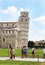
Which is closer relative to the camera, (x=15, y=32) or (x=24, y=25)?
(x=15, y=32)

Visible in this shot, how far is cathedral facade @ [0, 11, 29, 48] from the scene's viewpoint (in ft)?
418

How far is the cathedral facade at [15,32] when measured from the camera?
12731 centimetres

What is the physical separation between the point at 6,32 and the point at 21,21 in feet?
41.5

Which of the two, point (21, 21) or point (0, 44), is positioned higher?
point (21, 21)

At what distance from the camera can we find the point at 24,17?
138500 millimetres

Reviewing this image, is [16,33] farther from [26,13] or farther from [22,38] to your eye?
[26,13]

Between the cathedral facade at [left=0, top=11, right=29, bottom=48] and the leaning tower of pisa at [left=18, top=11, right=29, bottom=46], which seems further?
the leaning tower of pisa at [left=18, top=11, right=29, bottom=46]

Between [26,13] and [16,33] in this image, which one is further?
[26,13]

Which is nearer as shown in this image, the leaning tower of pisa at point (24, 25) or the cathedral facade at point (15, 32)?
the cathedral facade at point (15, 32)

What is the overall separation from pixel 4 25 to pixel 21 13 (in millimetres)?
11329

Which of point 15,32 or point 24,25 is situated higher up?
point 24,25

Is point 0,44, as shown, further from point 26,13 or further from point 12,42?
point 26,13

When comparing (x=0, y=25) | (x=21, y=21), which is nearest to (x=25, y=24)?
(x=21, y=21)

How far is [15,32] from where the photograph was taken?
5032 inches
